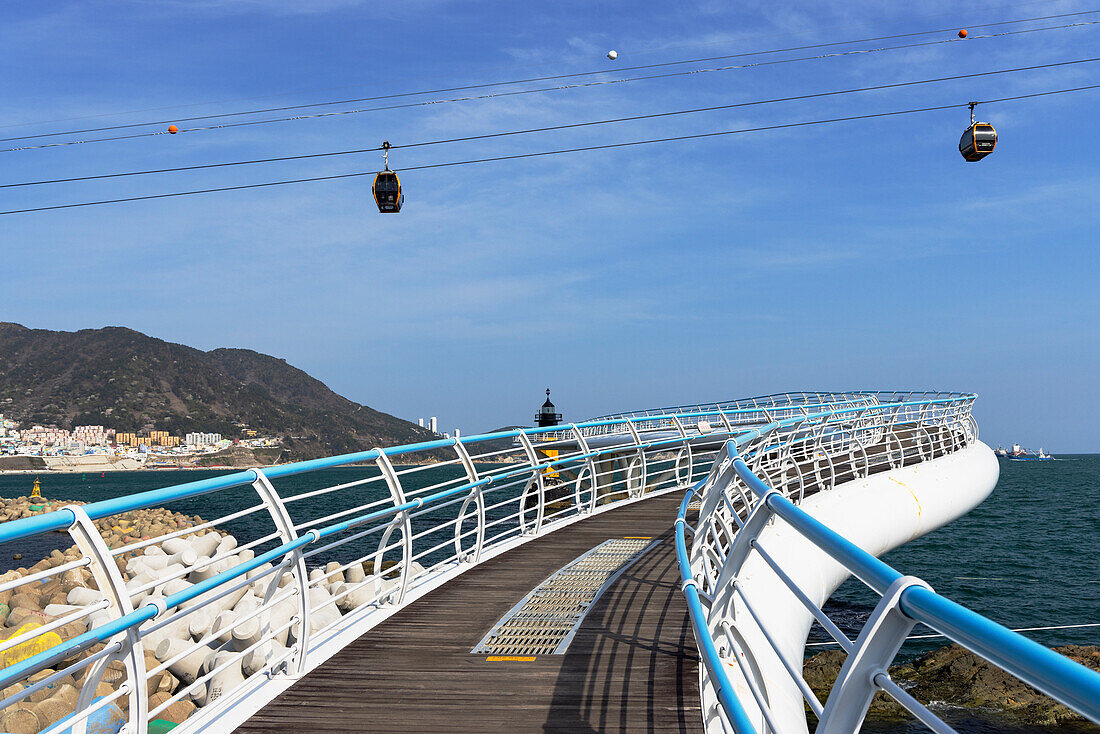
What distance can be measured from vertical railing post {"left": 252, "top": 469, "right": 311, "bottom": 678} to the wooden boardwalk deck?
0.58 ft

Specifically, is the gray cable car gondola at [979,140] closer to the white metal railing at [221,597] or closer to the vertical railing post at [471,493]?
the white metal railing at [221,597]

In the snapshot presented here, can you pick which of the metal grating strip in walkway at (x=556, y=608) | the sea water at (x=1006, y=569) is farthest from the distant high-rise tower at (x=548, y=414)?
the metal grating strip in walkway at (x=556, y=608)

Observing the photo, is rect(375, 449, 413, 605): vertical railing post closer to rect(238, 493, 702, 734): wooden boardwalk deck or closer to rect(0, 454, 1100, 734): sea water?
rect(238, 493, 702, 734): wooden boardwalk deck

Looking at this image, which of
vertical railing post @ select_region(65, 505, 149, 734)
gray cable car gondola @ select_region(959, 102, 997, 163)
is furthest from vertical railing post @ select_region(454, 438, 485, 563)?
gray cable car gondola @ select_region(959, 102, 997, 163)

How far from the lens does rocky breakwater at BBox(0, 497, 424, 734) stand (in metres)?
5.04

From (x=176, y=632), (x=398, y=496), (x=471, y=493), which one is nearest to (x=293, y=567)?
(x=398, y=496)

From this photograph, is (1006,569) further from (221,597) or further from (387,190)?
(221,597)

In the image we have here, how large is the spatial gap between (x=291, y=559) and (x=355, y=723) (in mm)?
1085

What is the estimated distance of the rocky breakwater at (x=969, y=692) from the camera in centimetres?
1582

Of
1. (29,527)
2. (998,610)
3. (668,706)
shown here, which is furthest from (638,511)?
(998,610)

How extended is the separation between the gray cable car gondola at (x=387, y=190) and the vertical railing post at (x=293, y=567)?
457 inches

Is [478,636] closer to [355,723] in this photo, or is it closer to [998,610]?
[355,723]

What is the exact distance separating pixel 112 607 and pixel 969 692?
17.3 m

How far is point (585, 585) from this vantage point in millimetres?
8086
